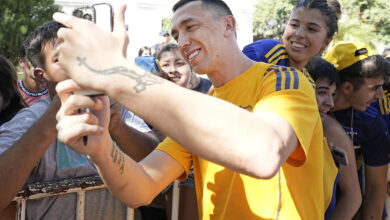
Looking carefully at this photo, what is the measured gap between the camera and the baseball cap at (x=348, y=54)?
327cm

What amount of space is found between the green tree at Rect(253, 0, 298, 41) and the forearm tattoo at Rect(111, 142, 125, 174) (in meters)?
22.0

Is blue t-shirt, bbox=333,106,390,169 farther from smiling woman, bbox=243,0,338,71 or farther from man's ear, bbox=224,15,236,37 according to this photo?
man's ear, bbox=224,15,236,37

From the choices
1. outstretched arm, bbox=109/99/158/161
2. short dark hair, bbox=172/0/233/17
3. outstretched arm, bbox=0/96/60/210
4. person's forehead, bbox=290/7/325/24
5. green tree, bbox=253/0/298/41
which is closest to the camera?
outstretched arm, bbox=0/96/60/210

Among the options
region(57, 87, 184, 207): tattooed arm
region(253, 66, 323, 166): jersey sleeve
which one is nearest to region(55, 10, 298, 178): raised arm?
region(57, 87, 184, 207): tattooed arm

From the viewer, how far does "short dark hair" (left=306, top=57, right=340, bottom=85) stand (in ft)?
10.0

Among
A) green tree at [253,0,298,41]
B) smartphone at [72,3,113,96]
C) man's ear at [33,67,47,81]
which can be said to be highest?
smartphone at [72,3,113,96]

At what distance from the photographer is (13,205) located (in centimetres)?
206

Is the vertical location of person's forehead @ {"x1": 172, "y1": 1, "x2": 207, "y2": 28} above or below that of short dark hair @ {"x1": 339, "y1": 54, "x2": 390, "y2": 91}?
above

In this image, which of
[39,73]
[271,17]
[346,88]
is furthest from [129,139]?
[271,17]

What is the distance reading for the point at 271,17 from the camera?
24.3 m

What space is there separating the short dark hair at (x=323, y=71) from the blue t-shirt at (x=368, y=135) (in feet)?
1.08

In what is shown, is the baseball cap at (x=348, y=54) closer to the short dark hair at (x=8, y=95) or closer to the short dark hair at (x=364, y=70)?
the short dark hair at (x=364, y=70)

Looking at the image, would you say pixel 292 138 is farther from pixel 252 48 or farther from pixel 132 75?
pixel 252 48

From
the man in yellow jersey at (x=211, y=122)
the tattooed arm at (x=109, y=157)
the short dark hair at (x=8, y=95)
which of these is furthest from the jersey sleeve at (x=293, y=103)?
the short dark hair at (x=8, y=95)
